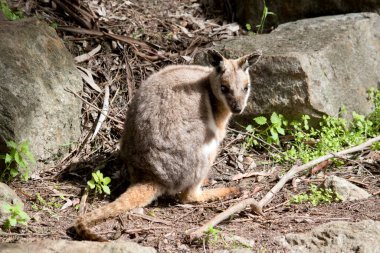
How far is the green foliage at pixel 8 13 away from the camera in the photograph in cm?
768

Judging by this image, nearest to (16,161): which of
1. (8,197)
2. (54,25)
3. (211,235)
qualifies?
(8,197)

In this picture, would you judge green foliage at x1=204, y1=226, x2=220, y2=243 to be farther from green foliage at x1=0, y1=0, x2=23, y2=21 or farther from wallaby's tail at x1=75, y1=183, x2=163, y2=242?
green foliage at x1=0, y1=0, x2=23, y2=21

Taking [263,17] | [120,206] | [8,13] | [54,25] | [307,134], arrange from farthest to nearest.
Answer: [263,17], [54,25], [8,13], [307,134], [120,206]

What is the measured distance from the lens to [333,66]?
7.71 m

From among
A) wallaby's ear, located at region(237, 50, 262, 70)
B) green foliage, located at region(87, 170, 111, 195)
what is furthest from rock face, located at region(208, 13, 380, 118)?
green foliage, located at region(87, 170, 111, 195)

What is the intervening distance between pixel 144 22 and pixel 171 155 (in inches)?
143

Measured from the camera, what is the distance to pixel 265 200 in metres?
6.01

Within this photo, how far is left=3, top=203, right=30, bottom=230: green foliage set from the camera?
5.07m

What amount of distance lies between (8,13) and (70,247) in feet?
14.0

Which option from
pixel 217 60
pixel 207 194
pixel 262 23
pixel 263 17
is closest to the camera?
pixel 207 194

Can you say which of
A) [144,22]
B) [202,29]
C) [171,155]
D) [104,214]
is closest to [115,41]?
[144,22]

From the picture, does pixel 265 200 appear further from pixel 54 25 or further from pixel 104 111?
pixel 54 25

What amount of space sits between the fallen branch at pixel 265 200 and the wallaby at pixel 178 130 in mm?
404

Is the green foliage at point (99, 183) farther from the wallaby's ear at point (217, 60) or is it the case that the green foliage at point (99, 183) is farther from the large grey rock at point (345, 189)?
the large grey rock at point (345, 189)
